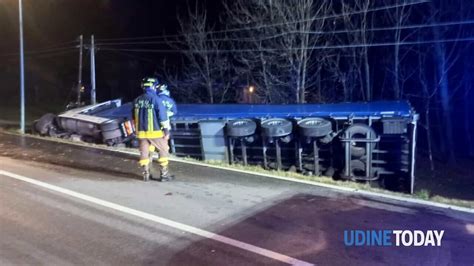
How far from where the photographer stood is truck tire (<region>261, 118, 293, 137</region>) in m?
11.9

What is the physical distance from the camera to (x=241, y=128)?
12.4m

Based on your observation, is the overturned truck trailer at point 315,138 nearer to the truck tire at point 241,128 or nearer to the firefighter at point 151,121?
the truck tire at point 241,128

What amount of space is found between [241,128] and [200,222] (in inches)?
233

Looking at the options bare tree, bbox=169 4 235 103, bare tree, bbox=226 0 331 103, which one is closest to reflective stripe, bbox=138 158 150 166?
bare tree, bbox=226 0 331 103

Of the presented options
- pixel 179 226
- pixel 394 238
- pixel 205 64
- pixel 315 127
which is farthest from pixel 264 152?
pixel 205 64

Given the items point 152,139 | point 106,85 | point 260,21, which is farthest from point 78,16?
point 152,139

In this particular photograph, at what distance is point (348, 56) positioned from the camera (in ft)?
83.5

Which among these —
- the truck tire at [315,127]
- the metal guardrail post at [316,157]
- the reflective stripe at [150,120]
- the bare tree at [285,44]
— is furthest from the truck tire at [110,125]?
the bare tree at [285,44]

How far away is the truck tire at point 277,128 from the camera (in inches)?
469

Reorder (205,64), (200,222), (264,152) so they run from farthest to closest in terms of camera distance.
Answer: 1. (205,64)
2. (264,152)
3. (200,222)

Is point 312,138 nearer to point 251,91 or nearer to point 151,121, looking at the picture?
point 151,121

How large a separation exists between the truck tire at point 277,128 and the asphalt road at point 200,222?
8.52 feet

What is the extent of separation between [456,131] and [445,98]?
2.03 m

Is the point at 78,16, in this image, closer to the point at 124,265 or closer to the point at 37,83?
the point at 37,83
